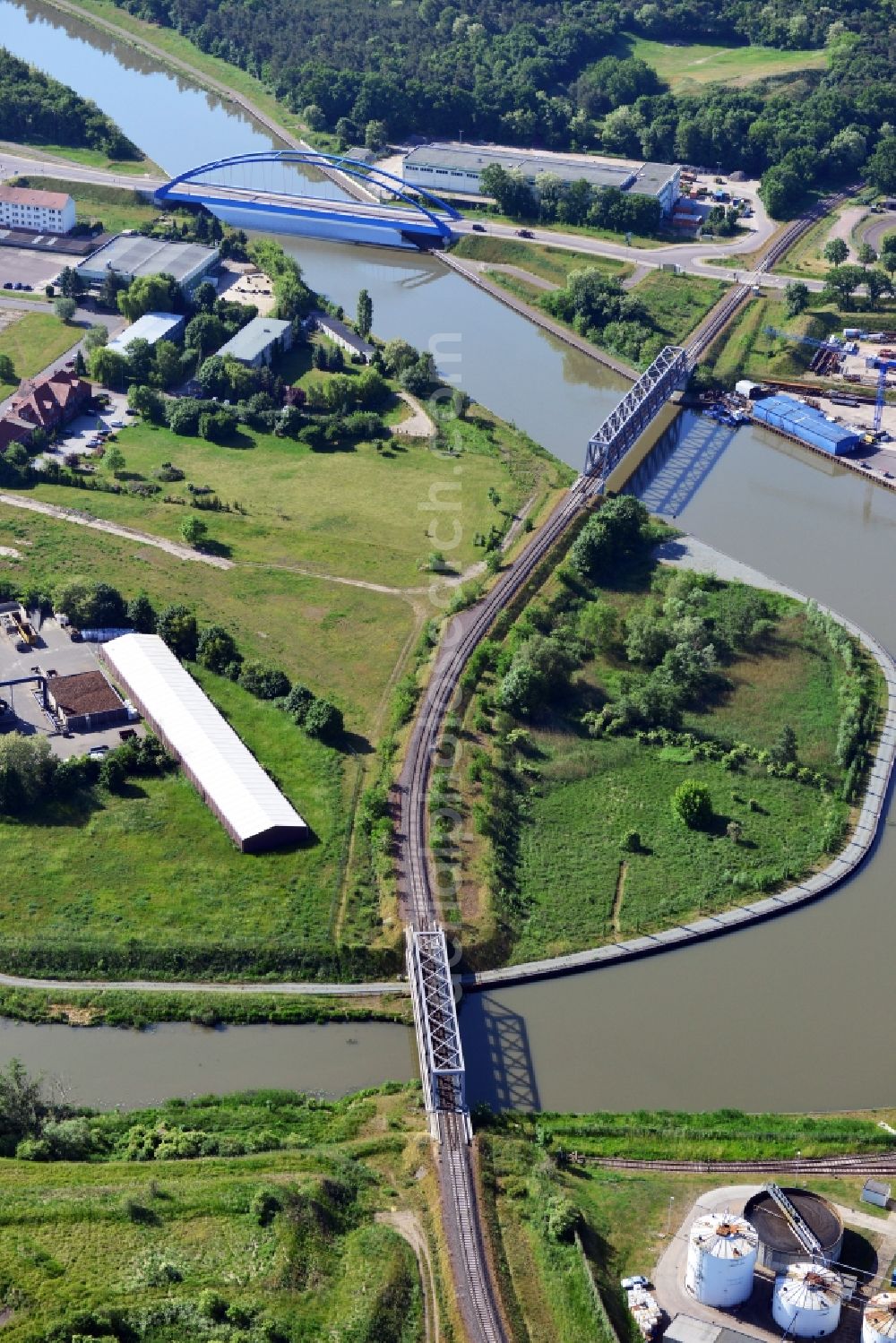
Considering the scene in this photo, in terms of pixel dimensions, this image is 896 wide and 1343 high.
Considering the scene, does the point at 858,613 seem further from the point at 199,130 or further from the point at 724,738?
the point at 199,130

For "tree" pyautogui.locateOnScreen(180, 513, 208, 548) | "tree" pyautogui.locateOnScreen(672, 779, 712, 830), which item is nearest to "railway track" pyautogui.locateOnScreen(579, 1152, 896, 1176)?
"tree" pyautogui.locateOnScreen(672, 779, 712, 830)

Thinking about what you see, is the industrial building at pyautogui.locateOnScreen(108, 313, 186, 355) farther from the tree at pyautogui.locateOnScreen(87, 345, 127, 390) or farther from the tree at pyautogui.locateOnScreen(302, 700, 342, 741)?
the tree at pyautogui.locateOnScreen(302, 700, 342, 741)

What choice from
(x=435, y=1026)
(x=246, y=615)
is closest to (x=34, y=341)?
(x=246, y=615)

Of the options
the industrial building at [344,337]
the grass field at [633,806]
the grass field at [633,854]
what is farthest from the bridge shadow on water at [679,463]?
the grass field at [633,854]

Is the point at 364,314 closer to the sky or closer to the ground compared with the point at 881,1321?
closer to the sky

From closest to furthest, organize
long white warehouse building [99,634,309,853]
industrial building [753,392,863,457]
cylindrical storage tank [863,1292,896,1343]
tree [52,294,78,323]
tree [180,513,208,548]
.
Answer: cylindrical storage tank [863,1292,896,1343] < long white warehouse building [99,634,309,853] < tree [180,513,208,548] < industrial building [753,392,863,457] < tree [52,294,78,323]

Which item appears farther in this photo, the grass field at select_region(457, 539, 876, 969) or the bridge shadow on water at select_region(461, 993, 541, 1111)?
the grass field at select_region(457, 539, 876, 969)

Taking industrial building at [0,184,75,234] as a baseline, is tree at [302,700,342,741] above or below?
below

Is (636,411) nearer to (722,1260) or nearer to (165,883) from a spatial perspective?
(165,883)
